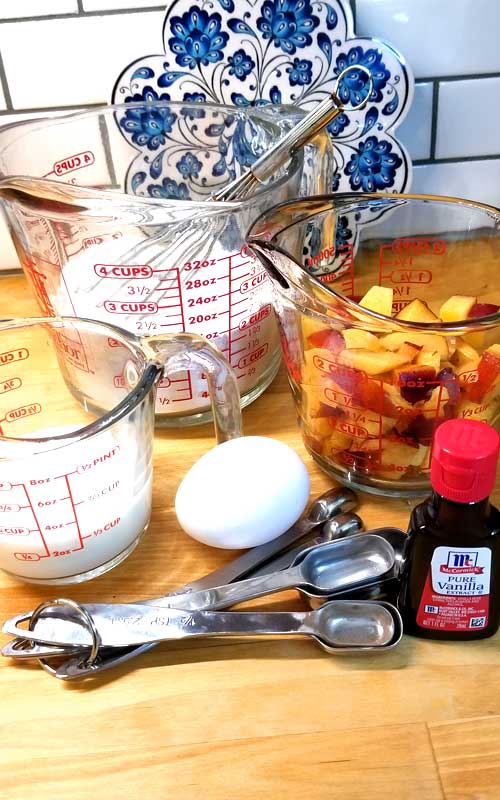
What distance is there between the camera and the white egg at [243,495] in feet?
2.12

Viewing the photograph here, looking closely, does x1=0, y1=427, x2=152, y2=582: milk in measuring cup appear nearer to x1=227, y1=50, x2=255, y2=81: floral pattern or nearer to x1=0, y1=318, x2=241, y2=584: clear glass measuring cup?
x1=0, y1=318, x2=241, y2=584: clear glass measuring cup

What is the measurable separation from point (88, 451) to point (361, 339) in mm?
237

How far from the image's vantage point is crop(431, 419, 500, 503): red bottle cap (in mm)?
501

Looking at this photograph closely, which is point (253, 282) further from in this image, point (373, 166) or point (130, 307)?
point (373, 166)

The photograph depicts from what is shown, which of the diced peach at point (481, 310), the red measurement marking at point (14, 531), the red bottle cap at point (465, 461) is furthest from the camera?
the diced peach at point (481, 310)

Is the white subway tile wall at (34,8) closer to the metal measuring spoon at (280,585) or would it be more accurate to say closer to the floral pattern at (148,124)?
the floral pattern at (148,124)

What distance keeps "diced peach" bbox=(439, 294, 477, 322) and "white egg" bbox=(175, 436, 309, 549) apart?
0.20 meters

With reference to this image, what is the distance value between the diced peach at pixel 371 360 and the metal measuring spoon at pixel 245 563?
5.2 inches

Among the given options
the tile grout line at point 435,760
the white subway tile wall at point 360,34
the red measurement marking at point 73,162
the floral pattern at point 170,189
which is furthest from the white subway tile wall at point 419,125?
the tile grout line at point 435,760

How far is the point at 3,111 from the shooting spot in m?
0.93

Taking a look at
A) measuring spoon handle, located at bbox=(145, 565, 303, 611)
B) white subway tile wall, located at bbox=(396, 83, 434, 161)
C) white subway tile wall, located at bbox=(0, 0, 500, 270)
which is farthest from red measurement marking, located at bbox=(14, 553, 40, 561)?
white subway tile wall, located at bbox=(396, 83, 434, 161)

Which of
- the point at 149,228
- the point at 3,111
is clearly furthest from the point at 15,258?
the point at 149,228

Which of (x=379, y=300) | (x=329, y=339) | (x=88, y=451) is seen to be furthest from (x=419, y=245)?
(x=88, y=451)

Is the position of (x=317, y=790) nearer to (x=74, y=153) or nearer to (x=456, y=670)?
(x=456, y=670)
